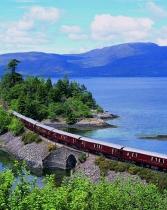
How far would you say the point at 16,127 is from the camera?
115125 mm

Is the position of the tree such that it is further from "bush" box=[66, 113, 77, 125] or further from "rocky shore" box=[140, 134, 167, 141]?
"rocky shore" box=[140, 134, 167, 141]

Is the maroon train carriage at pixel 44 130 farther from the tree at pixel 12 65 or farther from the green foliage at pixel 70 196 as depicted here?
the tree at pixel 12 65

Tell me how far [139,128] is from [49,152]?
57759mm

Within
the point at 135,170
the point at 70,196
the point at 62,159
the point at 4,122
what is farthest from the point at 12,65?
the point at 70,196

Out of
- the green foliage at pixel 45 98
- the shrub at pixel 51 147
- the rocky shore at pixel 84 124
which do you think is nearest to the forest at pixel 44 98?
the green foliage at pixel 45 98

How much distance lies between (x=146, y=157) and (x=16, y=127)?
47557mm

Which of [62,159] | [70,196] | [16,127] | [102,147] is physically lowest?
[62,159]

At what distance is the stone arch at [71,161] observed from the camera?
88.5 m

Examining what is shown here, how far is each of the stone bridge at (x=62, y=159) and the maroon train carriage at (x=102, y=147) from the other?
5.89ft

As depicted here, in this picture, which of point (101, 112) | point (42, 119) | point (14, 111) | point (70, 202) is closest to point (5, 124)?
point (14, 111)

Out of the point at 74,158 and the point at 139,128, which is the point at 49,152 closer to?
the point at 74,158

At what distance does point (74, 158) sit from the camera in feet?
291

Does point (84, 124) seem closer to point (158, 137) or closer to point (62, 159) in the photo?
point (158, 137)

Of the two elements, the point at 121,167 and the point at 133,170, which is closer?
the point at 133,170
